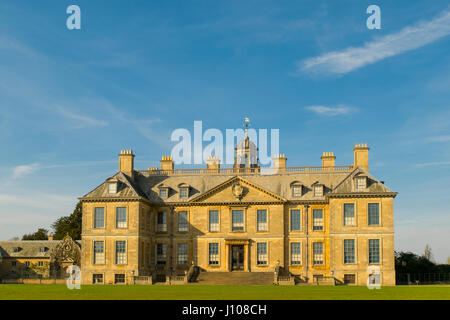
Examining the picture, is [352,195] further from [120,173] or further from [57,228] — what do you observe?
[57,228]

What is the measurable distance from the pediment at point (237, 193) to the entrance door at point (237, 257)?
166 inches

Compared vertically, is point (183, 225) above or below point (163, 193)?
below

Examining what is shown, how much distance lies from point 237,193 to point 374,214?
38.7 feet

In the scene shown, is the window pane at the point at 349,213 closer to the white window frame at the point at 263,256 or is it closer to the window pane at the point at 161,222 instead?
Result: the white window frame at the point at 263,256

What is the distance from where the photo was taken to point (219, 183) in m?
56.8

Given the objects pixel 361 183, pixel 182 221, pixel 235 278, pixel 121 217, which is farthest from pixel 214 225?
pixel 361 183

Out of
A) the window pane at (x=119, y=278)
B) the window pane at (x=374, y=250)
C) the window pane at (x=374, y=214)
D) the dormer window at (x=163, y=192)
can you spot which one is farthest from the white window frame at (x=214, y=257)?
the window pane at (x=374, y=214)

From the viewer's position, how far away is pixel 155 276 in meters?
55.2

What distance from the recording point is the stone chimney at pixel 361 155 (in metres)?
54.2

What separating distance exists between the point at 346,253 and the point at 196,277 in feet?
41.0

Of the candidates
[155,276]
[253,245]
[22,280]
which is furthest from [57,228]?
[253,245]

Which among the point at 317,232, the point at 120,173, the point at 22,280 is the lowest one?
the point at 22,280

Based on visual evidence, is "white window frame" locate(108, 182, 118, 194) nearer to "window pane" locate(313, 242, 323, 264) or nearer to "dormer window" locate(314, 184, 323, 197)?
"dormer window" locate(314, 184, 323, 197)

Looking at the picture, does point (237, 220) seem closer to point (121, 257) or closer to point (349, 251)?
point (349, 251)
